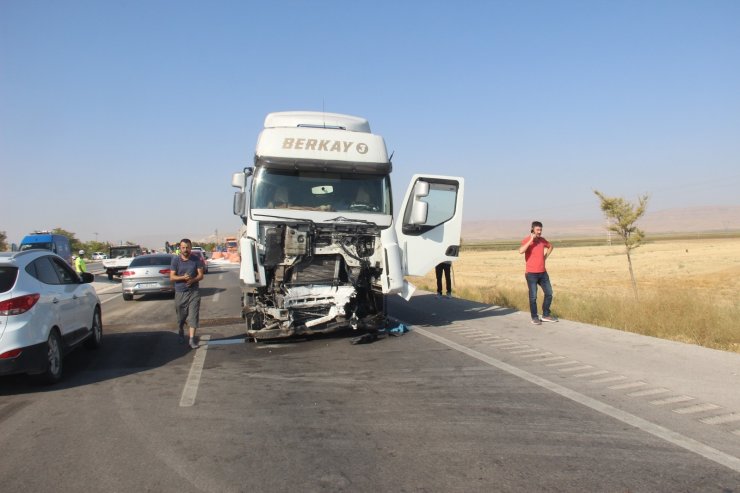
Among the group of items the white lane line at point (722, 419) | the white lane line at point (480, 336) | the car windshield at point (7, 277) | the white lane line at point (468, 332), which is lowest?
the white lane line at point (468, 332)

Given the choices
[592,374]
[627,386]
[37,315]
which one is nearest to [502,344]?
[592,374]

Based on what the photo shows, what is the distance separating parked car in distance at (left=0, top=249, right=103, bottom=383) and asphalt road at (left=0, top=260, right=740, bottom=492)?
40 cm

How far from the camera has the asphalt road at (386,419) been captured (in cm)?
407

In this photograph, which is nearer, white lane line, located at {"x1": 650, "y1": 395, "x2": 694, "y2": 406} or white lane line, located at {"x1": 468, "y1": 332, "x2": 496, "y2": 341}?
white lane line, located at {"x1": 650, "y1": 395, "x2": 694, "y2": 406}

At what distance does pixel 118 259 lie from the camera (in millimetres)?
31125

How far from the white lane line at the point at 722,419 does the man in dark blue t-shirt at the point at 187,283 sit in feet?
23.6

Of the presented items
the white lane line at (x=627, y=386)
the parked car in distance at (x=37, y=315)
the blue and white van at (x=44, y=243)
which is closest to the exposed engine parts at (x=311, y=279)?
the parked car in distance at (x=37, y=315)

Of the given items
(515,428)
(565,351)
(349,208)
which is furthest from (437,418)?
(349,208)

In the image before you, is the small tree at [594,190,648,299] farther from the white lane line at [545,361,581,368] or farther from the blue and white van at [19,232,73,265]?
the blue and white van at [19,232,73,265]

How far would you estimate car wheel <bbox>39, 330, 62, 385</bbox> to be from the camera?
6.91m

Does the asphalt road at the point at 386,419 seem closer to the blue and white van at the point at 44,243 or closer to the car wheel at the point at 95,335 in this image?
the car wheel at the point at 95,335

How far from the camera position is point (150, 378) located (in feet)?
24.4

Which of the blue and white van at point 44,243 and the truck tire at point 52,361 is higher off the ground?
the blue and white van at point 44,243

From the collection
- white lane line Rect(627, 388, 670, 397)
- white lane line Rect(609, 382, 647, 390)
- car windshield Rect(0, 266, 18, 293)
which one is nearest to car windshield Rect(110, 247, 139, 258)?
car windshield Rect(0, 266, 18, 293)
